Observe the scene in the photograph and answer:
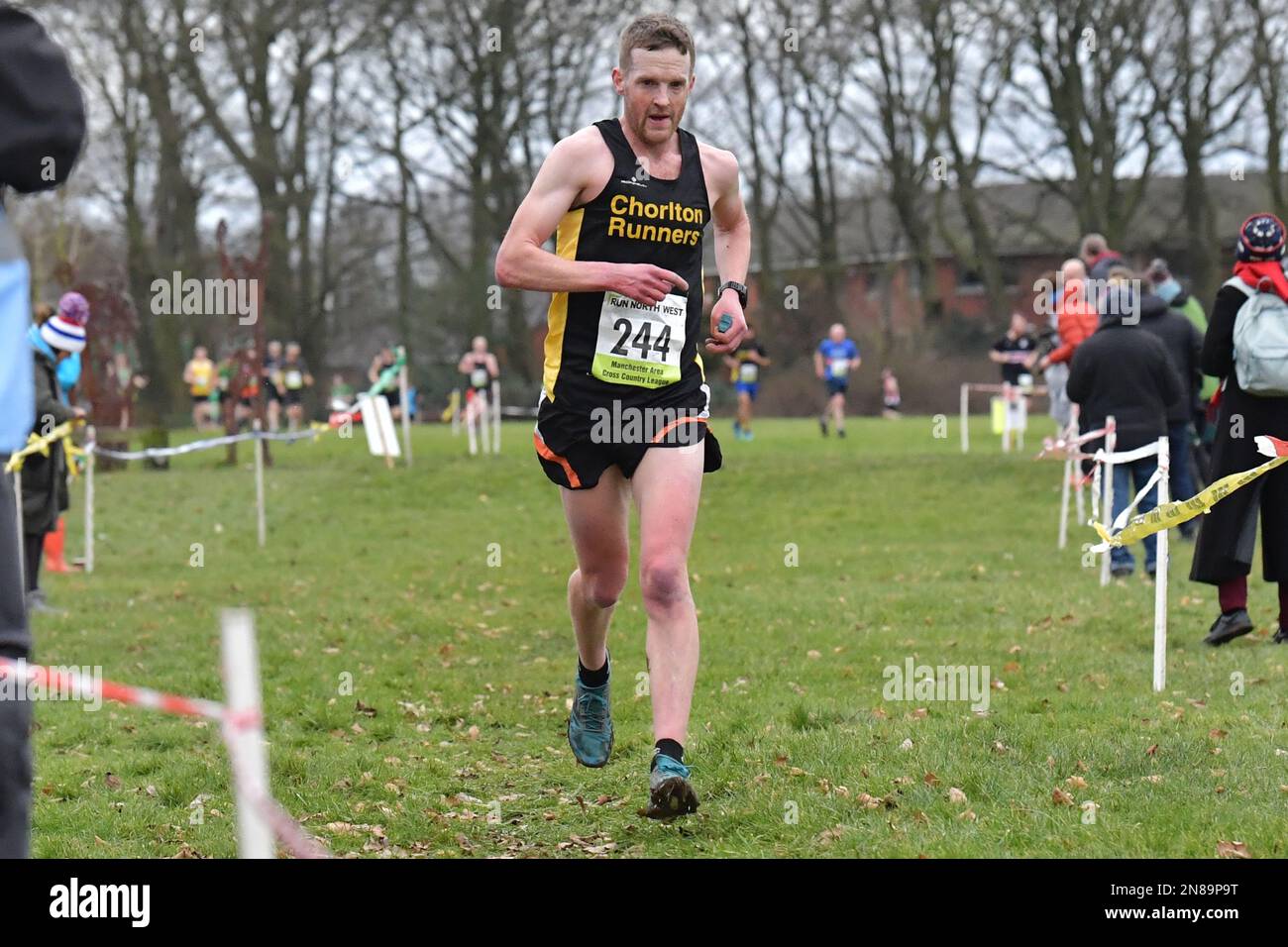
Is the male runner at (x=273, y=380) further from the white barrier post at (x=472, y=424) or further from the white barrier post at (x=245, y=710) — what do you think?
the white barrier post at (x=245, y=710)

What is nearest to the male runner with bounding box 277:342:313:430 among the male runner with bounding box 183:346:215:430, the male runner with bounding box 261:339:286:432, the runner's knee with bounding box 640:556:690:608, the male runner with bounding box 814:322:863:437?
the male runner with bounding box 261:339:286:432

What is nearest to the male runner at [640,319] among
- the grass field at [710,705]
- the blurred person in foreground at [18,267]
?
the grass field at [710,705]

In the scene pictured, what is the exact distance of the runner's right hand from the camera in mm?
5469

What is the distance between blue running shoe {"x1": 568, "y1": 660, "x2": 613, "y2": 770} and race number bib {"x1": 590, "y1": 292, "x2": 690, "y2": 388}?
128 centimetres

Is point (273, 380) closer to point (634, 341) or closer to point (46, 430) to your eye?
point (46, 430)

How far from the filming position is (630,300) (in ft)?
18.6

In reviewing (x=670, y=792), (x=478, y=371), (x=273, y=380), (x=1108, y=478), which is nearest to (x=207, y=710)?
(x=670, y=792)

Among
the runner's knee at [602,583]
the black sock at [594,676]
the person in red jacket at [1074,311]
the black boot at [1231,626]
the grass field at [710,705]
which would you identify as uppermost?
the person in red jacket at [1074,311]

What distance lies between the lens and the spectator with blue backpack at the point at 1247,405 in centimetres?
880

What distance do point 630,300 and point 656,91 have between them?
0.70m

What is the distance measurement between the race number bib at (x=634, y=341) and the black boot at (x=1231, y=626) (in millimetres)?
5021

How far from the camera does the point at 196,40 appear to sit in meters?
33.6
